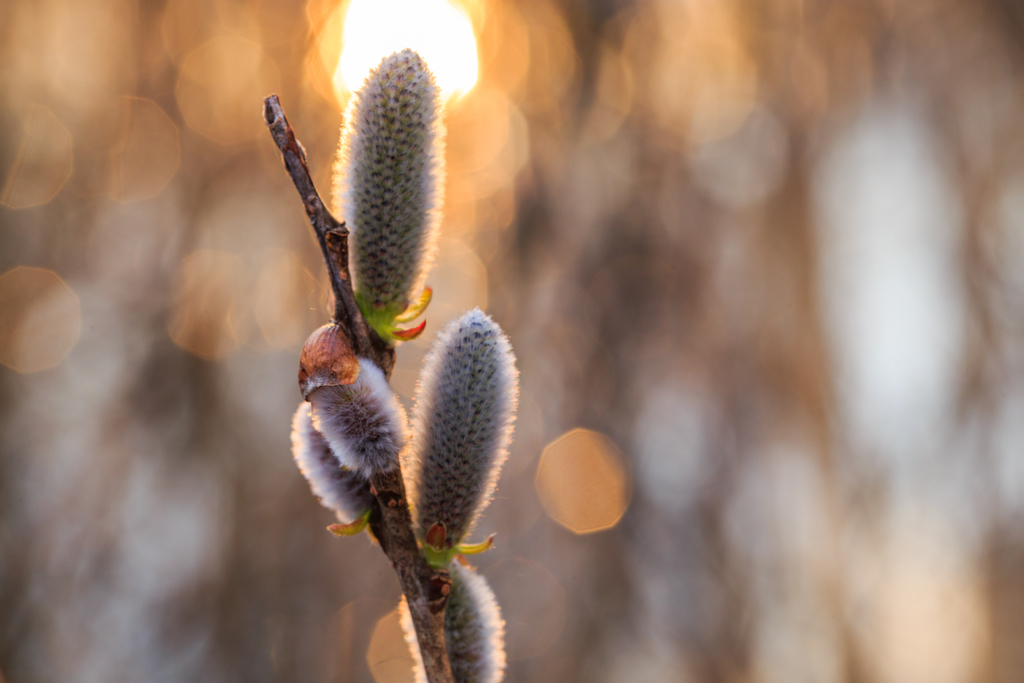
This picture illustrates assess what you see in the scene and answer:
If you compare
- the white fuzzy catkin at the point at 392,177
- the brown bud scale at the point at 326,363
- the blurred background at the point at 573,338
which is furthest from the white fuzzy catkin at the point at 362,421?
the blurred background at the point at 573,338

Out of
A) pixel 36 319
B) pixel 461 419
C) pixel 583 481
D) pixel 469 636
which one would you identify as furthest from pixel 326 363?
pixel 583 481

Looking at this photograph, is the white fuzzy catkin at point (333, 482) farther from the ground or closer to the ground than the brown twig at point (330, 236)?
closer to the ground

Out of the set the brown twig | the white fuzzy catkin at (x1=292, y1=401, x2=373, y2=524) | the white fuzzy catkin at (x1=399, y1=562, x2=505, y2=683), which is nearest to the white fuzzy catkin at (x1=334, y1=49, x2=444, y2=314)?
the brown twig

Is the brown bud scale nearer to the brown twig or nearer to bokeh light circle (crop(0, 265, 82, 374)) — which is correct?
the brown twig

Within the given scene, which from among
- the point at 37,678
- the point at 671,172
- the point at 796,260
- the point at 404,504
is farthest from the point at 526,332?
the point at 404,504

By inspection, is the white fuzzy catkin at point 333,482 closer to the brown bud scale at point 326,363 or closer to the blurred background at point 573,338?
the brown bud scale at point 326,363

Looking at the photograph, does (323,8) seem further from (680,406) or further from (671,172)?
(680,406)
